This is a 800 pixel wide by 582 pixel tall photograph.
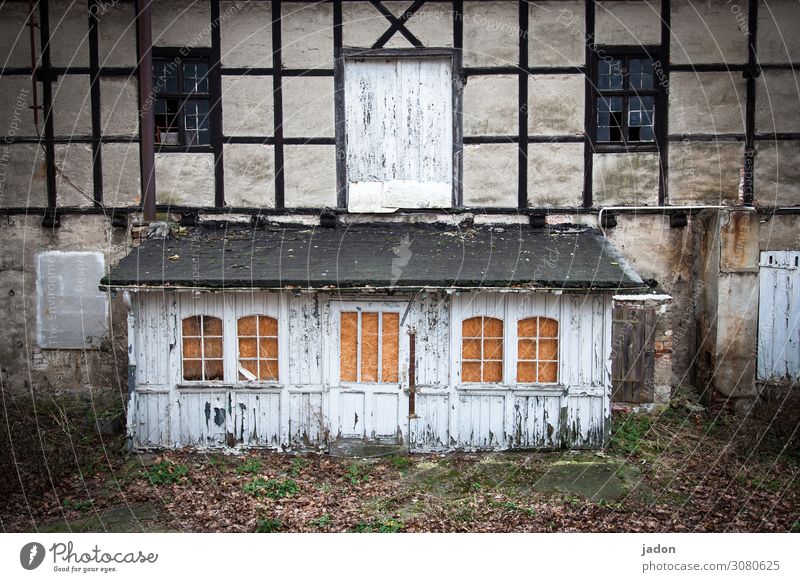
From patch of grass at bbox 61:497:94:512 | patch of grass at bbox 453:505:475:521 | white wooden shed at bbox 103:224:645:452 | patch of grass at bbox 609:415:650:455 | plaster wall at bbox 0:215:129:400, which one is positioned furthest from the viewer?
plaster wall at bbox 0:215:129:400

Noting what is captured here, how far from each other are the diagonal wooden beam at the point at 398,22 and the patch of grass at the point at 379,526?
6.79 metres

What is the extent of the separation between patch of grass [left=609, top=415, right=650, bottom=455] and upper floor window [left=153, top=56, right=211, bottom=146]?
754cm

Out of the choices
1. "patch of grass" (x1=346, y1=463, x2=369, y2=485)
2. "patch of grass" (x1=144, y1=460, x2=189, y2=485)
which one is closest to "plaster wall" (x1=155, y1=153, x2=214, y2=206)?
"patch of grass" (x1=144, y1=460, x2=189, y2=485)

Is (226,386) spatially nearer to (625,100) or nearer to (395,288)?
(395,288)

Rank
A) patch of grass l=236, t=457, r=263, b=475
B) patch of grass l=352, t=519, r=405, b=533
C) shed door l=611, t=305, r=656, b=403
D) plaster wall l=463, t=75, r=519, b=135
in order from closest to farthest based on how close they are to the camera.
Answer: patch of grass l=352, t=519, r=405, b=533, patch of grass l=236, t=457, r=263, b=475, shed door l=611, t=305, r=656, b=403, plaster wall l=463, t=75, r=519, b=135

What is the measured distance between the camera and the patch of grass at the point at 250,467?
7.21m

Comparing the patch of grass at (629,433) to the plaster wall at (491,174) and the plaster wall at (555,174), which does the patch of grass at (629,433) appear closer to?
the plaster wall at (555,174)

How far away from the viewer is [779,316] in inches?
355

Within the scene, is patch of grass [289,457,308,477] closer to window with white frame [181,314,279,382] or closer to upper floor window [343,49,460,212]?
window with white frame [181,314,279,382]

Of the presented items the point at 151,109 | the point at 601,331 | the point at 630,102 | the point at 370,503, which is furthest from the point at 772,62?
the point at 151,109

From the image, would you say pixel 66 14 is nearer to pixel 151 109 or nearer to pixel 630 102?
pixel 151 109

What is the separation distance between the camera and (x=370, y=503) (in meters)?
6.48

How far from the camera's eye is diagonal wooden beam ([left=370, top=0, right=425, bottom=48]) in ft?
29.0

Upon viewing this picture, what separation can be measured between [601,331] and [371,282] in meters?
3.09
